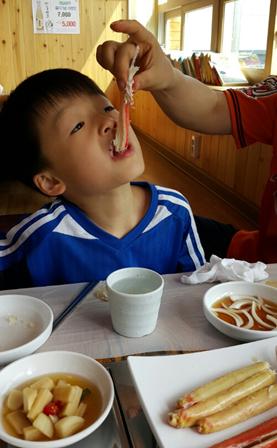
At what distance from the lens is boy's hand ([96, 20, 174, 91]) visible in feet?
3.30

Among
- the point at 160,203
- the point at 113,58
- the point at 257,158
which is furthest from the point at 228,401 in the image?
the point at 257,158

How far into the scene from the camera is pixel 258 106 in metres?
1.35

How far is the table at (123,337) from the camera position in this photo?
63cm

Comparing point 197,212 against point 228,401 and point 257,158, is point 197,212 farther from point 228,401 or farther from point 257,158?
point 228,401

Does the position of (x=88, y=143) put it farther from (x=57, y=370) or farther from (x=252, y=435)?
(x=252, y=435)

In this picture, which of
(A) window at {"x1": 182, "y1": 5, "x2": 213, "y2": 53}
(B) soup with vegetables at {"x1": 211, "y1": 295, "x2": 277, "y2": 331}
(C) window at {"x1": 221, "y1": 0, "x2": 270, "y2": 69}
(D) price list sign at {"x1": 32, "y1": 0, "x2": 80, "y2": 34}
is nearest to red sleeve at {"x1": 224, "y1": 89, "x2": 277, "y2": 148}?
(B) soup with vegetables at {"x1": 211, "y1": 295, "x2": 277, "y2": 331}

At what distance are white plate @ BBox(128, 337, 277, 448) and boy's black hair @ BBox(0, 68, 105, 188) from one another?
58 cm

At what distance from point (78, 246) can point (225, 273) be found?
0.39 metres

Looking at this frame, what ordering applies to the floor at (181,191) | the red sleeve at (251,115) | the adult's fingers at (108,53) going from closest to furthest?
1. the adult's fingers at (108,53)
2. the red sleeve at (251,115)
3. the floor at (181,191)

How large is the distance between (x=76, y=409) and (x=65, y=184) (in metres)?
0.61

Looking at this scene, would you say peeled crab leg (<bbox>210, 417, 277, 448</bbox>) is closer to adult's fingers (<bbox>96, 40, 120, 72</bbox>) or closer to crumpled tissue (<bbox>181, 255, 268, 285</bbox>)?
crumpled tissue (<bbox>181, 255, 268, 285</bbox>)

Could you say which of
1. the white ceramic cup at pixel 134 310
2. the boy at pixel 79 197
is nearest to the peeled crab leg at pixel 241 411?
the white ceramic cup at pixel 134 310

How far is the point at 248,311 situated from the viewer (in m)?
0.82

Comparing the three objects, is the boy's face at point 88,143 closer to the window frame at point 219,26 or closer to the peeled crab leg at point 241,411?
the peeled crab leg at point 241,411
